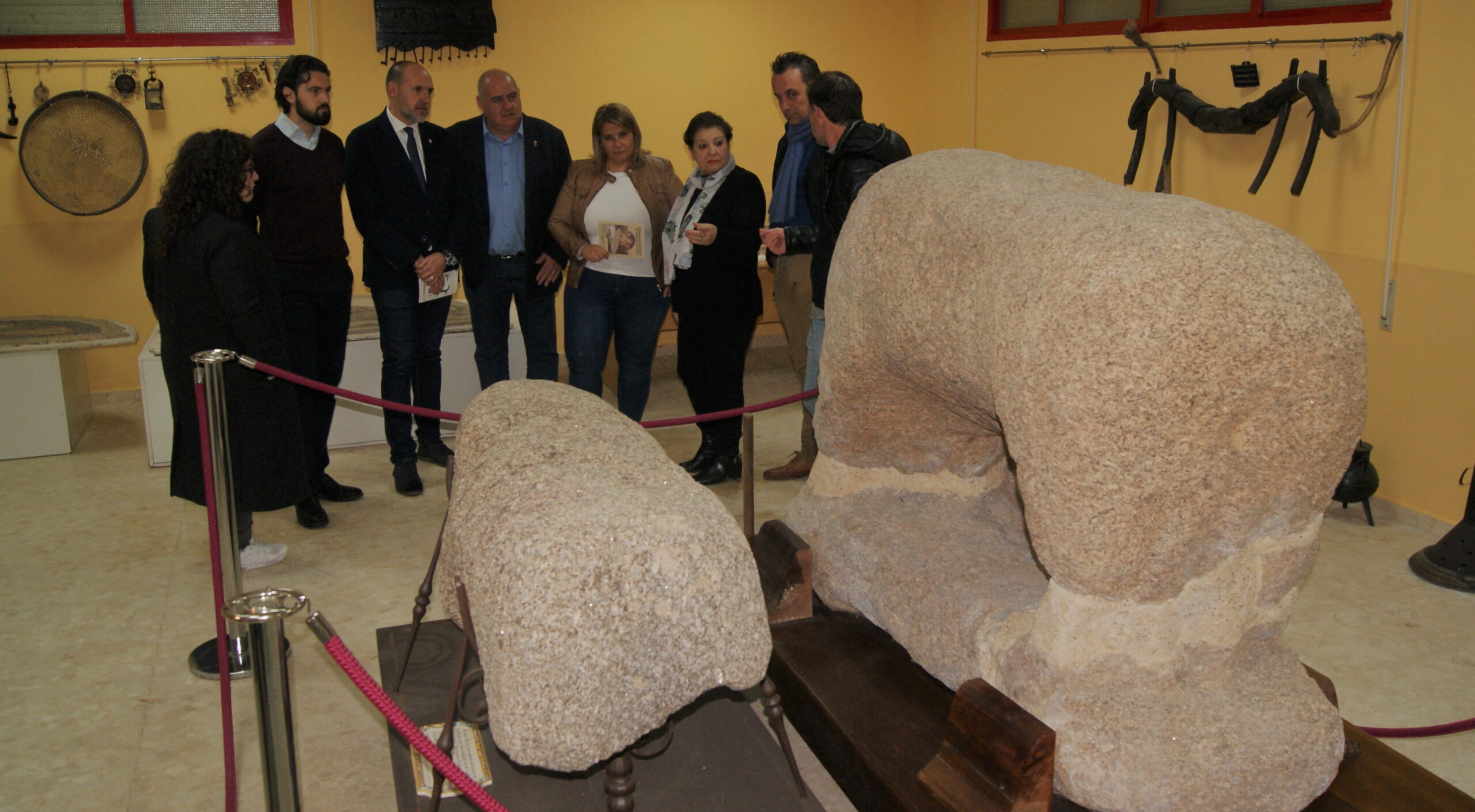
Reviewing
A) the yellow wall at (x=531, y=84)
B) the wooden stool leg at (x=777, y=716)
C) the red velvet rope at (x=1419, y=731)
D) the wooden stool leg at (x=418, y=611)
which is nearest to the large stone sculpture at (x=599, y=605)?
the wooden stool leg at (x=777, y=716)

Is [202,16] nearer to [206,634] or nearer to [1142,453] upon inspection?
[206,634]

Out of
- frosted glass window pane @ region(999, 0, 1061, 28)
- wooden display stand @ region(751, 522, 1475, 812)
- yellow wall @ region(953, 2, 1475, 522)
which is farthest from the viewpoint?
frosted glass window pane @ region(999, 0, 1061, 28)

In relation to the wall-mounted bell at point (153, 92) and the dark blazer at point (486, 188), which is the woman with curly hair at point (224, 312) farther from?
the wall-mounted bell at point (153, 92)

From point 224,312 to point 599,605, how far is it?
2418 mm

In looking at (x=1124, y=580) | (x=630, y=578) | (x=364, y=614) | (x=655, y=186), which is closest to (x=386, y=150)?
(x=655, y=186)

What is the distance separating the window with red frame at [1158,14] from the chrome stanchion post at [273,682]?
4540 millimetres

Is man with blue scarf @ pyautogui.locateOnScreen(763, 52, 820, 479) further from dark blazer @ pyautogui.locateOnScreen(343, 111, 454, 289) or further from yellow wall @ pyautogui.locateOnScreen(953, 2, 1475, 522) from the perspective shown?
yellow wall @ pyautogui.locateOnScreen(953, 2, 1475, 522)

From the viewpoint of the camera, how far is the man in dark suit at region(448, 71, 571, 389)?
196 inches

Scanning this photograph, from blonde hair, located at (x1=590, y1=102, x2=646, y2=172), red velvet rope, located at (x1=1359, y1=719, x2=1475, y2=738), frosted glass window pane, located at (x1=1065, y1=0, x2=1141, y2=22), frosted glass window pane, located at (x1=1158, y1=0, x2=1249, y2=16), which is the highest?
frosted glass window pane, located at (x1=1065, y1=0, x2=1141, y2=22)

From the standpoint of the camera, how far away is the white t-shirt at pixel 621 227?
4.95 meters

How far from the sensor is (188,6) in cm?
634

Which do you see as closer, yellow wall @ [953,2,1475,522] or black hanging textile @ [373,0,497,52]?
yellow wall @ [953,2,1475,522]

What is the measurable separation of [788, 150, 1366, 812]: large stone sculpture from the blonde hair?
89.9 inches

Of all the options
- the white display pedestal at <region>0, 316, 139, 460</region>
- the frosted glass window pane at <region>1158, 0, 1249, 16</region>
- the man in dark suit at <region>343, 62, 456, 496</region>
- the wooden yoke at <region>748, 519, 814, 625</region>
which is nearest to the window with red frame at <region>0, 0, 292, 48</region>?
the white display pedestal at <region>0, 316, 139, 460</region>
